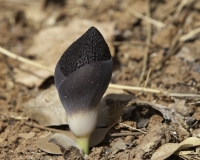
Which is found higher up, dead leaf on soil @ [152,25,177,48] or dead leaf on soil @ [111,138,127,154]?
dead leaf on soil @ [152,25,177,48]

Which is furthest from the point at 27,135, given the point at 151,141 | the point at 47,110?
the point at 151,141

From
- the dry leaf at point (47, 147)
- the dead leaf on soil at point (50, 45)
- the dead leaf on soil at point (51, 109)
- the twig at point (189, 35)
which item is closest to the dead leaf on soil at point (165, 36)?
the twig at point (189, 35)

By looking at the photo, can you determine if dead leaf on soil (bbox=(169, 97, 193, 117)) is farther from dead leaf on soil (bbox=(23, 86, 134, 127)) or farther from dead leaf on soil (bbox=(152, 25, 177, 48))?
dead leaf on soil (bbox=(152, 25, 177, 48))

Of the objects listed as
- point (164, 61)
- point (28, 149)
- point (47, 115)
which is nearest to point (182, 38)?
point (164, 61)

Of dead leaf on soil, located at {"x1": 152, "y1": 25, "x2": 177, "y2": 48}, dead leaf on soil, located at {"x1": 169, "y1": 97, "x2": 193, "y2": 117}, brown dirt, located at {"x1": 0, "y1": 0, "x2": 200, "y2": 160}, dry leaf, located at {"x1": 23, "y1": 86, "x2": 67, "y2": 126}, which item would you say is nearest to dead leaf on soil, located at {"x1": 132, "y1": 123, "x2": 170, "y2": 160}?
brown dirt, located at {"x1": 0, "y1": 0, "x2": 200, "y2": 160}

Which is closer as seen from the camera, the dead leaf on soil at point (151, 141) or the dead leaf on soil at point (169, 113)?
the dead leaf on soil at point (151, 141)

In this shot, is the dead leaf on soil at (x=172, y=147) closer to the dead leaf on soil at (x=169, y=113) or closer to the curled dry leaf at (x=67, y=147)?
the dead leaf on soil at (x=169, y=113)
